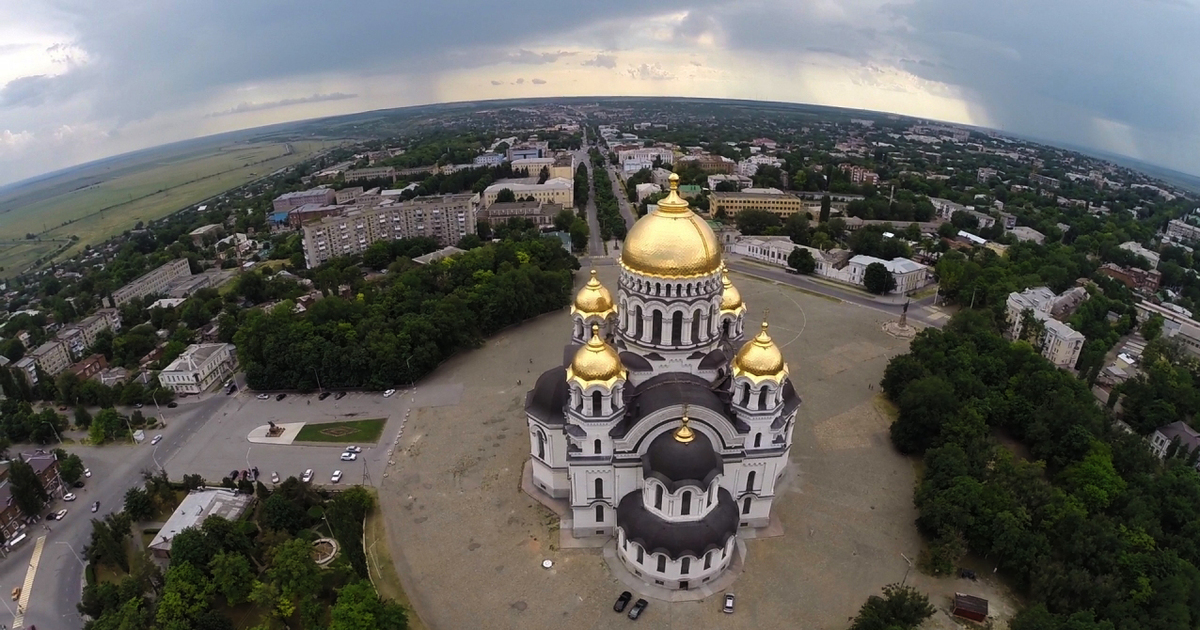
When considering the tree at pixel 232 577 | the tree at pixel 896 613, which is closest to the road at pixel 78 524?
the tree at pixel 232 577

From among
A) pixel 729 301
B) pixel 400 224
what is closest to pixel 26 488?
pixel 729 301

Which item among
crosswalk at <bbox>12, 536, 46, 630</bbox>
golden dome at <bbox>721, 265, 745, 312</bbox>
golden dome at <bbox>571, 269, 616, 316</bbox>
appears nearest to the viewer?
crosswalk at <bbox>12, 536, 46, 630</bbox>

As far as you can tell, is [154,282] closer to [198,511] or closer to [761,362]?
[198,511]

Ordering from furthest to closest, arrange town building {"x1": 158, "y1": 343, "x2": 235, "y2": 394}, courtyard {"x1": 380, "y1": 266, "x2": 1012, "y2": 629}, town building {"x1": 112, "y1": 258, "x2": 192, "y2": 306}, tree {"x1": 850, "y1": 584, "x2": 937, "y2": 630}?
town building {"x1": 112, "y1": 258, "x2": 192, "y2": 306}, town building {"x1": 158, "y1": 343, "x2": 235, "y2": 394}, courtyard {"x1": 380, "y1": 266, "x2": 1012, "y2": 629}, tree {"x1": 850, "y1": 584, "x2": 937, "y2": 630}

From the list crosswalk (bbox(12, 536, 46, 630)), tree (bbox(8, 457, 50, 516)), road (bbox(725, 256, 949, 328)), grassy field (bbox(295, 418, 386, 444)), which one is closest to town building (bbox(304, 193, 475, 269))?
road (bbox(725, 256, 949, 328))

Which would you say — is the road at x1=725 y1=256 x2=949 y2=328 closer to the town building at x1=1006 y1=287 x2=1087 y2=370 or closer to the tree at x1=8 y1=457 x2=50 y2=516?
the town building at x1=1006 y1=287 x2=1087 y2=370

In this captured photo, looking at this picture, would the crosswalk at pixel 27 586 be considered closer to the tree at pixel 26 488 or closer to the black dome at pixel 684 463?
the tree at pixel 26 488
